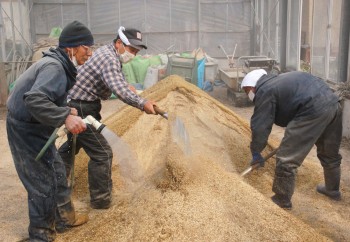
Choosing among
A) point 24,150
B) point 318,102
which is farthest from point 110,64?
point 318,102

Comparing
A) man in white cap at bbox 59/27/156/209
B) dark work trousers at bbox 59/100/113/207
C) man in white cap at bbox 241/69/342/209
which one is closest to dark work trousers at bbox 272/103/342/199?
man in white cap at bbox 241/69/342/209

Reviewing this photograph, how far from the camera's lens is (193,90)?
19.8ft

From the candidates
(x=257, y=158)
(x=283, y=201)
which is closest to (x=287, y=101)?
(x=257, y=158)

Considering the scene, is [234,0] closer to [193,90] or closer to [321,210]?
[193,90]

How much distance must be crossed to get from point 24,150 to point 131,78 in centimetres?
917

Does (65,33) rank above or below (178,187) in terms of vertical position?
above

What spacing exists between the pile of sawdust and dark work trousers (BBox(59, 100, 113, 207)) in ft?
0.58

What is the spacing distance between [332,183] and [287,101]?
3.65ft

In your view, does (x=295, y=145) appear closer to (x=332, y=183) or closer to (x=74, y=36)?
(x=332, y=183)

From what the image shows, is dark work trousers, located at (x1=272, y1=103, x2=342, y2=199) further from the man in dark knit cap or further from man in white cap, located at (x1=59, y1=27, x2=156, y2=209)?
the man in dark knit cap

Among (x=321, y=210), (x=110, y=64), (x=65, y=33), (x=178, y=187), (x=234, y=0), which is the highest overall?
(x=234, y=0)

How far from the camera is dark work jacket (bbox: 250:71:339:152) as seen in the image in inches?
143

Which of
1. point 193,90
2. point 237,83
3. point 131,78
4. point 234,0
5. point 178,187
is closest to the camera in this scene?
point 178,187

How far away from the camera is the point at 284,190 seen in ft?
12.2
